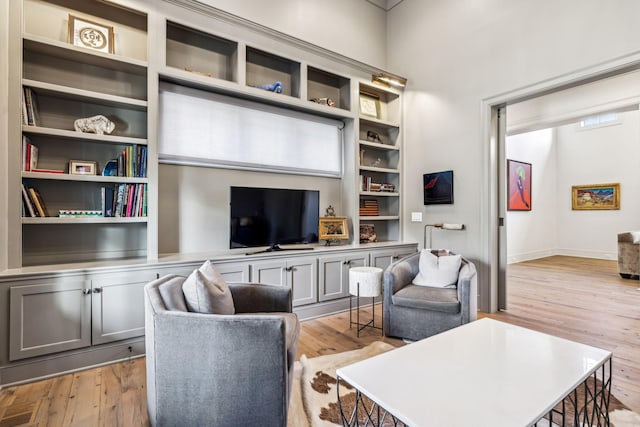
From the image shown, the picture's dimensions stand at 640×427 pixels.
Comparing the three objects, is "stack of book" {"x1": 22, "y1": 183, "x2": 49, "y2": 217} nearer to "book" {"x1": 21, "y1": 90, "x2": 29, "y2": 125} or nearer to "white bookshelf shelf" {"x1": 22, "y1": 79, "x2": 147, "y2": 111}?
"book" {"x1": 21, "y1": 90, "x2": 29, "y2": 125}

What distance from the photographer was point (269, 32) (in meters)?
3.41

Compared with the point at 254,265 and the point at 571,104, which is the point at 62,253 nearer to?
the point at 254,265

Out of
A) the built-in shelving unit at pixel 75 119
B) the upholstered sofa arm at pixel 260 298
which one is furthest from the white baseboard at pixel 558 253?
the built-in shelving unit at pixel 75 119

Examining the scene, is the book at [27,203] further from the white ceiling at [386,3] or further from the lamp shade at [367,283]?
the white ceiling at [386,3]

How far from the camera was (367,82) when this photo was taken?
13.8ft

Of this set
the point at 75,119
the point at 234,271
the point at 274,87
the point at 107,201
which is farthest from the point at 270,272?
the point at 75,119

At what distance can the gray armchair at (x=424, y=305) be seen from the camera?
258 cm

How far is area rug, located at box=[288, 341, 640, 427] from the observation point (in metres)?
1.67

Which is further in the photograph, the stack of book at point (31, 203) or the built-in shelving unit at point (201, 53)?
the built-in shelving unit at point (201, 53)

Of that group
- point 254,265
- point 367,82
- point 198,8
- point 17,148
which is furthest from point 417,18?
Result: point 17,148

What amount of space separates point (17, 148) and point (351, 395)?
2.87m

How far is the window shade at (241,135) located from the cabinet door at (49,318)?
53.5 inches

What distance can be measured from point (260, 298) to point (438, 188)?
2.83 m

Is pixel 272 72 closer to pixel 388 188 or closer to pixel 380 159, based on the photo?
pixel 380 159
